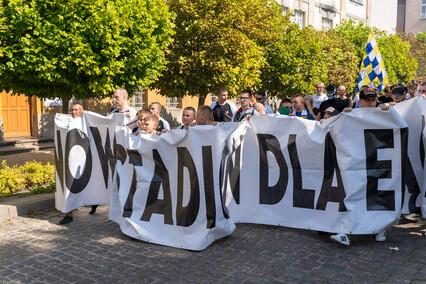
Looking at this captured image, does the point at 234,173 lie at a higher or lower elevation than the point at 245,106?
lower

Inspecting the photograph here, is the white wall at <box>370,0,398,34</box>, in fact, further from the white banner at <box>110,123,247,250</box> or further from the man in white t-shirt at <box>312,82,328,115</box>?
the white banner at <box>110,123,247,250</box>

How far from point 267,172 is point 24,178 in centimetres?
466

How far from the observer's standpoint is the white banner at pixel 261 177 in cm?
561

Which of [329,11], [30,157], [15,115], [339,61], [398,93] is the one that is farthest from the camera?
[329,11]

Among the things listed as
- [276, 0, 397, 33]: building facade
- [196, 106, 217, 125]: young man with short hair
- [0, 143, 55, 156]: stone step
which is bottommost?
[0, 143, 55, 156]: stone step

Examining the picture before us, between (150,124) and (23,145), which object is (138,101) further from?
(150,124)

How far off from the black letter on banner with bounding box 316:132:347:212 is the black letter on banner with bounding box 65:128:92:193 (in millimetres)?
3388

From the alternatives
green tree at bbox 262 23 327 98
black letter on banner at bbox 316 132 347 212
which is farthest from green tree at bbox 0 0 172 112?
green tree at bbox 262 23 327 98

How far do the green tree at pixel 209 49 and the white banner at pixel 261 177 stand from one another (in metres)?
8.26

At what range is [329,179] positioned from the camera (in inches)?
232

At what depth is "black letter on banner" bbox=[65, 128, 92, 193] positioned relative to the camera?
6.89 m

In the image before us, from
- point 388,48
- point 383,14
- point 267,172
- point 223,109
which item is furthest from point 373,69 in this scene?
point 383,14

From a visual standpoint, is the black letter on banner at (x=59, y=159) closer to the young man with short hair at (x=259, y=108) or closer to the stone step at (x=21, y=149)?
the young man with short hair at (x=259, y=108)

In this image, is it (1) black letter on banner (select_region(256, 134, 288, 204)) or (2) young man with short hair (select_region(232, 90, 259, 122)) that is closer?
(1) black letter on banner (select_region(256, 134, 288, 204))
